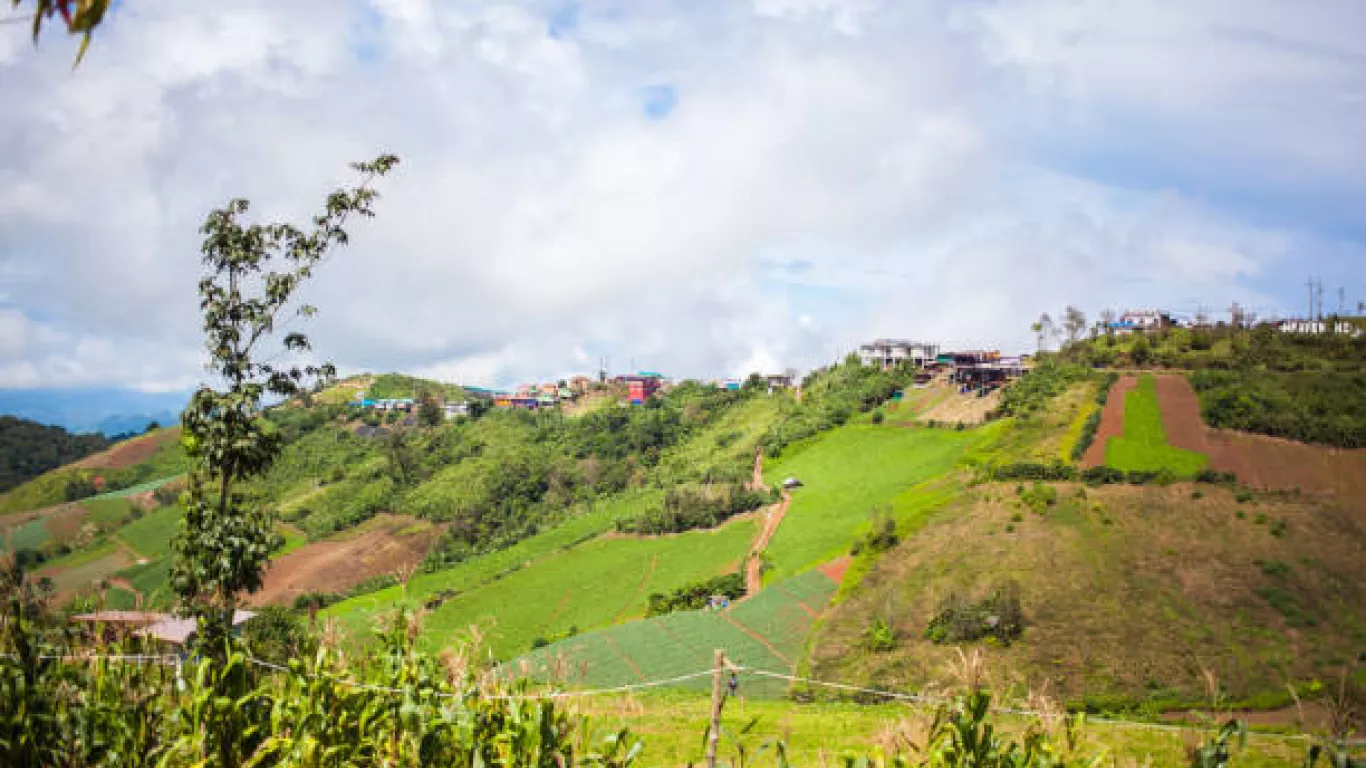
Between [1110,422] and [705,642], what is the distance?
29.3 m

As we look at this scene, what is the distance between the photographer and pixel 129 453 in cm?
10181

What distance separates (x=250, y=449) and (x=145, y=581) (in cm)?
6700

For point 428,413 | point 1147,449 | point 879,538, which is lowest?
point 879,538

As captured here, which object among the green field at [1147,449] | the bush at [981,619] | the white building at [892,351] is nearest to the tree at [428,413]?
the white building at [892,351]

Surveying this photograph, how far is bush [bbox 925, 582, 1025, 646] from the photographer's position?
1193 inches

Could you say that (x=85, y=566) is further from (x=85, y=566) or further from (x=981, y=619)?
(x=981, y=619)

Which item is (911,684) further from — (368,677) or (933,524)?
(368,677)

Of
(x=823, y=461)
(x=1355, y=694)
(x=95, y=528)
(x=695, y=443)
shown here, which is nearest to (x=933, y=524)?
(x=1355, y=694)

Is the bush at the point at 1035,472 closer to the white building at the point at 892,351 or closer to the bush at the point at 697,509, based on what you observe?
the bush at the point at 697,509

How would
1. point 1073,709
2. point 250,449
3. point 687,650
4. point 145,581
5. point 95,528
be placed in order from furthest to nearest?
point 95,528
point 145,581
point 687,650
point 1073,709
point 250,449

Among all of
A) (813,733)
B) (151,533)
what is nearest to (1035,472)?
(813,733)

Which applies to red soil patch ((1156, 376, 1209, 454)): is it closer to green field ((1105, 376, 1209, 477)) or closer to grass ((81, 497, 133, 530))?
green field ((1105, 376, 1209, 477))

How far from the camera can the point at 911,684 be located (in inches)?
1131

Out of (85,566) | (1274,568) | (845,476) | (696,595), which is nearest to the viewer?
(1274,568)
